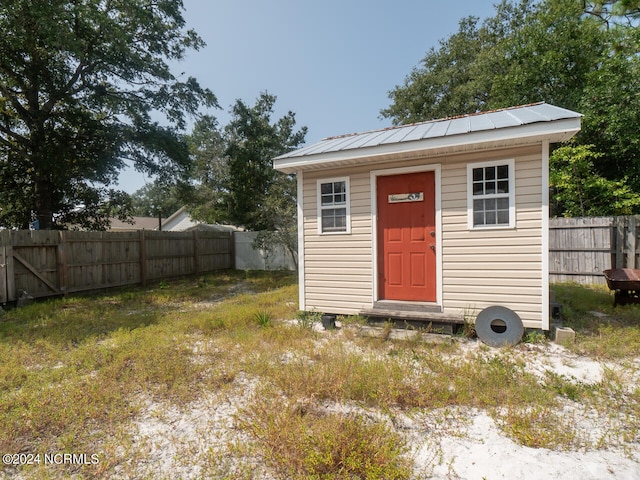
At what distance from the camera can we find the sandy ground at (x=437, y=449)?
2.06 metres

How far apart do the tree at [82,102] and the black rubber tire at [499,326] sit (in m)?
11.1

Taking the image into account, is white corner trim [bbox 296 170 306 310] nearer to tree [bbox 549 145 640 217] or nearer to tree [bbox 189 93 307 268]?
tree [bbox 189 93 307 268]

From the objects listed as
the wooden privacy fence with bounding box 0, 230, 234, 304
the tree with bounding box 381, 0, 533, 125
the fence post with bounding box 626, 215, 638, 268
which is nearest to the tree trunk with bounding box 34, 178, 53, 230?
the wooden privacy fence with bounding box 0, 230, 234, 304

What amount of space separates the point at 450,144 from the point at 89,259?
31.5 ft

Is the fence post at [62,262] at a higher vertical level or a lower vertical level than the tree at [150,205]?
lower

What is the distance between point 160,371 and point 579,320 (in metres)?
6.38

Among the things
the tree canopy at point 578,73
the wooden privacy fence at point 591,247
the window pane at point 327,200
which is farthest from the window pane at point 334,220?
the tree canopy at point 578,73

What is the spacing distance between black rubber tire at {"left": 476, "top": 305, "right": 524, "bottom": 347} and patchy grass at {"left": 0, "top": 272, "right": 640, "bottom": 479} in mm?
171

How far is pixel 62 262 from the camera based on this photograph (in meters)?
8.12

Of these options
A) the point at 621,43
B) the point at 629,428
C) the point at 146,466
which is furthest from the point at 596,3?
the point at 146,466

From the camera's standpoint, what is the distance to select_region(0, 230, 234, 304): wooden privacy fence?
282 inches

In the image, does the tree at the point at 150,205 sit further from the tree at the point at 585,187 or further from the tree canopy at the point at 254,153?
the tree at the point at 585,187

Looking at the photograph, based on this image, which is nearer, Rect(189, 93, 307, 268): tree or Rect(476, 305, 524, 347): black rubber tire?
Rect(476, 305, 524, 347): black rubber tire

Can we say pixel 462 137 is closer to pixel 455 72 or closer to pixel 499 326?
pixel 499 326
